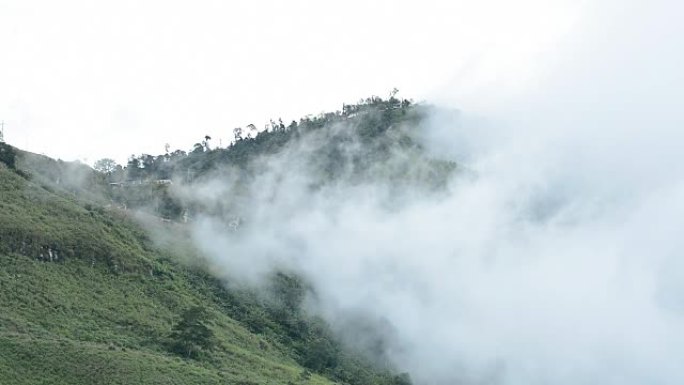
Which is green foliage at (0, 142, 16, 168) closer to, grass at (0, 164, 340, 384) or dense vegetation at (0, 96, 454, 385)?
dense vegetation at (0, 96, 454, 385)

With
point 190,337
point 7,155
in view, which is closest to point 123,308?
point 190,337

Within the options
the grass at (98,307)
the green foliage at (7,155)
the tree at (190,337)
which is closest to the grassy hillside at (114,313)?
the grass at (98,307)

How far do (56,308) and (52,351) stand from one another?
46.9 feet

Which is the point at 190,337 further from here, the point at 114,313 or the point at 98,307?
the point at 98,307

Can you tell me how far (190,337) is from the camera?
342 ft

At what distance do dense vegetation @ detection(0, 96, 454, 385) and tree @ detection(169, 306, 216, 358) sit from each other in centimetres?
16

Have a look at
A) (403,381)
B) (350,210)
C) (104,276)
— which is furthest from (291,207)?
(104,276)

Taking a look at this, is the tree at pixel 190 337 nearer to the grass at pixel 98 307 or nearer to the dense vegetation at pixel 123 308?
the dense vegetation at pixel 123 308

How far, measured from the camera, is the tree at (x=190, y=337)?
337ft

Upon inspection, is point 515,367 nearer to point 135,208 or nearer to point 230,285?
point 230,285

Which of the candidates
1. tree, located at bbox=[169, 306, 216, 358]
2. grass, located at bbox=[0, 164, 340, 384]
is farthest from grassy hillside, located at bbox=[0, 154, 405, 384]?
tree, located at bbox=[169, 306, 216, 358]

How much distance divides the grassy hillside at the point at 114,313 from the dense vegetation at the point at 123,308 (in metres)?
0.18

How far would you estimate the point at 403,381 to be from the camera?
135 metres

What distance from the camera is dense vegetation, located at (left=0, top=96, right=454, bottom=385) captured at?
89.5 meters
